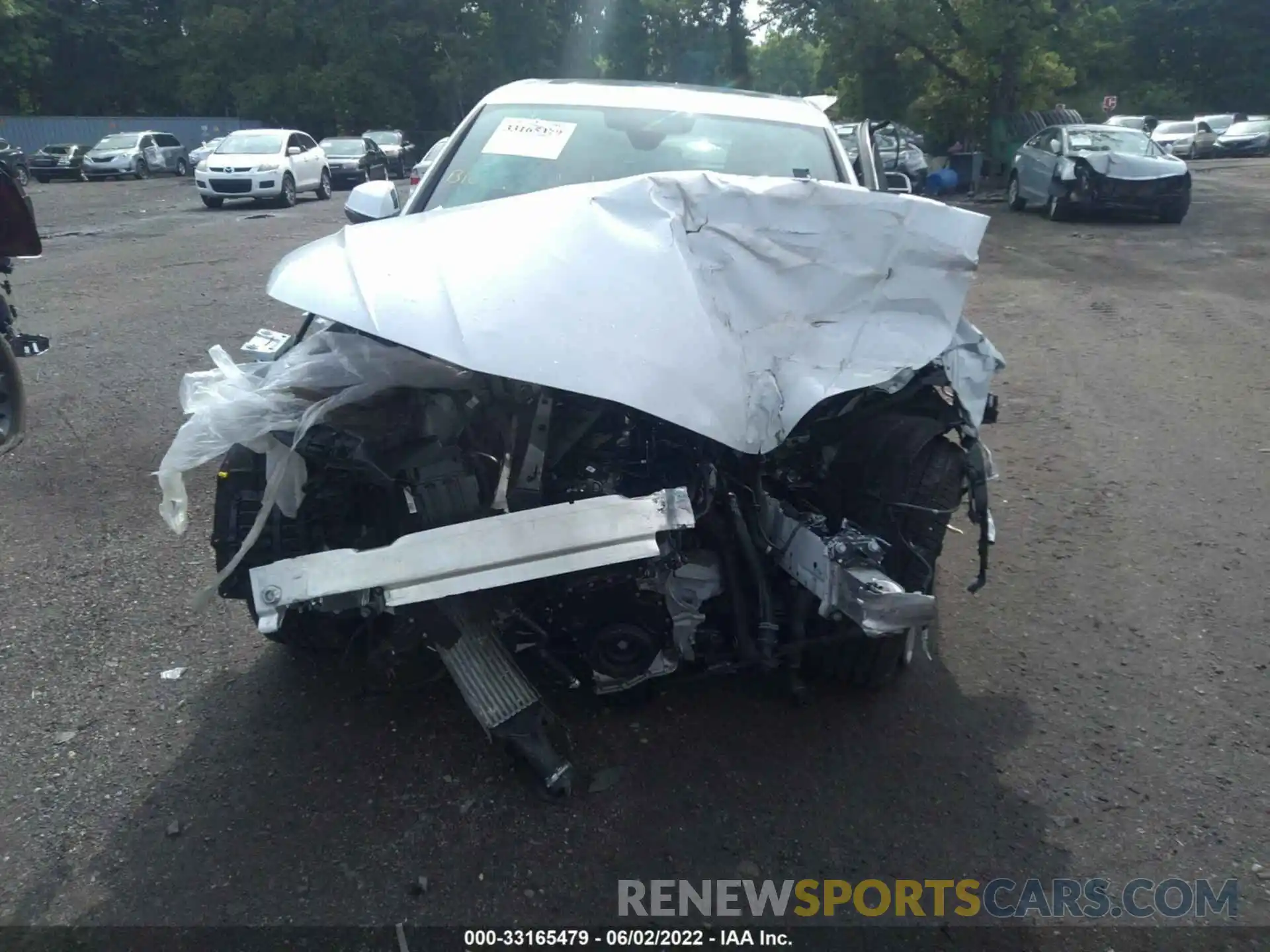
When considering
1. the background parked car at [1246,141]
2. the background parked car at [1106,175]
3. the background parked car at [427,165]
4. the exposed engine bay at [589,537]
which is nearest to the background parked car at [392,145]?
the background parked car at [1106,175]

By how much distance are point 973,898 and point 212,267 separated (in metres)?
11.8

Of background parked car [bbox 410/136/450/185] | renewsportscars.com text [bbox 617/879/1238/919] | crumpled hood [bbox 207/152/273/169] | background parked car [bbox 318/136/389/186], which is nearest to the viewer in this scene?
renewsportscars.com text [bbox 617/879/1238/919]

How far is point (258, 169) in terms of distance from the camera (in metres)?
20.3

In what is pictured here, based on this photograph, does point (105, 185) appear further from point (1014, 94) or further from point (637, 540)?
point (637, 540)

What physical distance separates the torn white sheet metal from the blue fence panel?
128ft

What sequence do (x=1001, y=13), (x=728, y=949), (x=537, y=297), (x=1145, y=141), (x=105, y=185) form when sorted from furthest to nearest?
(x=105, y=185) → (x=1001, y=13) → (x=1145, y=141) → (x=537, y=297) → (x=728, y=949)

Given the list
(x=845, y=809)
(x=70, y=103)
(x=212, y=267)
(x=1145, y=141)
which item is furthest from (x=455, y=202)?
(x=70, y=103)

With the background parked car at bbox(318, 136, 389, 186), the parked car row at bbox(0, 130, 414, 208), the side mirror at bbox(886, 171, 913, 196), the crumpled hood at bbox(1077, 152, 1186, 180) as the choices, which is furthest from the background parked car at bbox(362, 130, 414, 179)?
the side mirror at bbox(886, 171, 913, 196)

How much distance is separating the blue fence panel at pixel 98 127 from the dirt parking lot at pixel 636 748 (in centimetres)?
3753

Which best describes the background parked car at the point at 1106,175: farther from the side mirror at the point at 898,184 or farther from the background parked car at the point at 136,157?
the background parked car at the point at 136,157

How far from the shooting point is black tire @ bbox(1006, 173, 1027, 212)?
19406 millimetres

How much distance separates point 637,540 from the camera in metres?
2.77

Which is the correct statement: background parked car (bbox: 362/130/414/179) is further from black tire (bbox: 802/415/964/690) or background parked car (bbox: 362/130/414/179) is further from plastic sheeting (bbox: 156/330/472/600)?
black tire (bbox: 802/415/964/690)

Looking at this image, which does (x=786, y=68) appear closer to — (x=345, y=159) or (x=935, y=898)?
(x=345, y=159)
